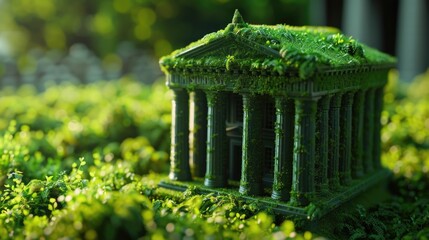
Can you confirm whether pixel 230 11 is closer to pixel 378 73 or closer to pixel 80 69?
pixel 80 69

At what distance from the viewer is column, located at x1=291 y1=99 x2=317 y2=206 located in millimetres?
18141

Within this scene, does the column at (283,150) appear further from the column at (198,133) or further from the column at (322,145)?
the column at (198,133)

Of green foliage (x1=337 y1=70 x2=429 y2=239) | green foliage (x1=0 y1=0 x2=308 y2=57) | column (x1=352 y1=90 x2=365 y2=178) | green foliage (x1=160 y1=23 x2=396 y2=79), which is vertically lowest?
green foliage (x1=337 y1=70 x2=429 y2=239)

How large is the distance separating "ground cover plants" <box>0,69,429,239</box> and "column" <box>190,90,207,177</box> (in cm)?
182

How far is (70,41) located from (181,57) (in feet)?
189

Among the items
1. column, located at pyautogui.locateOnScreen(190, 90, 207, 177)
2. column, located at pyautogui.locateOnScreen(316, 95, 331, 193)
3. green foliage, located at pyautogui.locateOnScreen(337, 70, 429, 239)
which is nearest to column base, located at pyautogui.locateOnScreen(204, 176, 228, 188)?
column, located at pyautogui.locateOnScreen(190, 90, 207, 177)

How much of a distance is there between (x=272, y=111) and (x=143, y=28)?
44.6 meters

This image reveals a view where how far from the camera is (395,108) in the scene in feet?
120

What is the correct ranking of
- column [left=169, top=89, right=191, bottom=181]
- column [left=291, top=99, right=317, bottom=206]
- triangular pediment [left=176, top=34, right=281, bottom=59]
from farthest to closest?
1. column [left=169, top=89, right=191, bottom=181]
2. triangular pediment [left=176, top=34, right=281, bottom=59]
3. column [left=291, top=99, right=317, bottom=206]

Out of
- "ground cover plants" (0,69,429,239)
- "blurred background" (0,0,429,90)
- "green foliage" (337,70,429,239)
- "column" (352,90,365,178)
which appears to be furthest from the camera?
"blurred background" (0,0,429,90)

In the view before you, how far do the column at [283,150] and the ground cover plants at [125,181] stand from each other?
112cm

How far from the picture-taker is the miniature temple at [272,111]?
18312mm

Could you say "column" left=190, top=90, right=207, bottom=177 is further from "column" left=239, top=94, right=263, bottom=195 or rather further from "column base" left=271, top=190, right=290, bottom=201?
"column base" left=271, top=190, right=290, bottom=201

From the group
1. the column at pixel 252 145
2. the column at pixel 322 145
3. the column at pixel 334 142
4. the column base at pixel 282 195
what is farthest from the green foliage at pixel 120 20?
the column base at pixel 282 195
